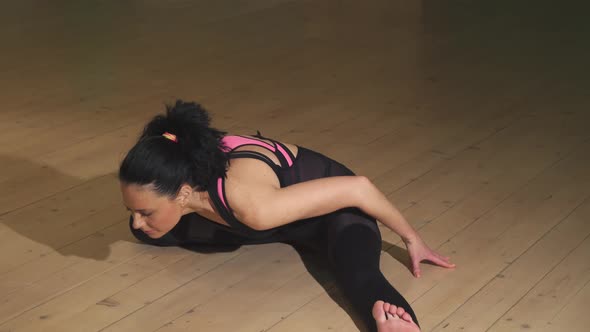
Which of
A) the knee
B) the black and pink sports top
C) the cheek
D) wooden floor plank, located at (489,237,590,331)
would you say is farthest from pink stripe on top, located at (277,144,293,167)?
wooden floor plank, located at (489,237,590,331)

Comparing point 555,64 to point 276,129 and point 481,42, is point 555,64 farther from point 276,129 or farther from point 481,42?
point 276,129

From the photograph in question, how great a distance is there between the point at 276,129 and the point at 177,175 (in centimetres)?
147

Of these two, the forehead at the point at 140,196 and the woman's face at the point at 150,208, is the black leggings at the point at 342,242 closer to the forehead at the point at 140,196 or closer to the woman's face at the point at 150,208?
the woman's face at the point at 150,208

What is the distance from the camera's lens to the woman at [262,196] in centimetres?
201

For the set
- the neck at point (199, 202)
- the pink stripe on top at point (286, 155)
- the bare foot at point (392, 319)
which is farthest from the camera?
the pink stripe on top at point (286, 155)

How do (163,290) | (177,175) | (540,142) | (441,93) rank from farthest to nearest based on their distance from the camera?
(441,93) → (540,142) → (163,290) → (177,175)

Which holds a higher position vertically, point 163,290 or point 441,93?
point 163,290

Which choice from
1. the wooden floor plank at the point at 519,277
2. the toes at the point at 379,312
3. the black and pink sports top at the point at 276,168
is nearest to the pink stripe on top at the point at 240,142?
the black and pink sports top at the point at 276,168

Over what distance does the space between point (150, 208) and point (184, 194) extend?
3.7 inches

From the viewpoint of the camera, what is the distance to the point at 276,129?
11.4 feet

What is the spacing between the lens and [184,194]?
82.8 inches

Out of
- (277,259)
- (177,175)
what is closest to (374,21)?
(277,259)

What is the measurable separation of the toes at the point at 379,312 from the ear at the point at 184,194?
20.9 inches

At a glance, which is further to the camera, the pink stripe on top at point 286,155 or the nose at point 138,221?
the pink stripe on top at point 286,155
